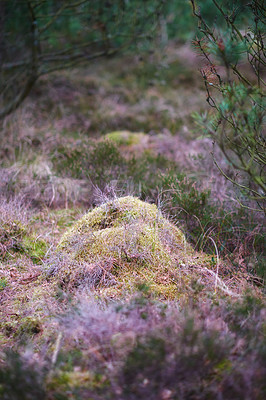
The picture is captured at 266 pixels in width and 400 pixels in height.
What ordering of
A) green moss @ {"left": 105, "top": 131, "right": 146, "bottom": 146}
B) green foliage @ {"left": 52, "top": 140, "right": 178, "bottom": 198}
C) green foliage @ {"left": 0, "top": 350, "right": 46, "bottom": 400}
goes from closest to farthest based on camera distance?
green foliage @ {"left": 0, "top": 350, "right": 46, "bottom": 400}
green foliage @ {"left": 52, "top": 140, "right": 178, "bottom": 198}
green moss @ {"left": 105, "top": 131, "right": 146, "bottom": 146}

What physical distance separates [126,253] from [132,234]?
183 millimetres

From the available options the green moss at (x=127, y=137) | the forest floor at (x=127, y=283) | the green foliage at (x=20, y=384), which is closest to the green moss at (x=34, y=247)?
the forest floor at (x=127, y=283)

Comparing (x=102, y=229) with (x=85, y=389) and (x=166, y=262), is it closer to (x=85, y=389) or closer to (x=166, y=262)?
(x=166, y=262)

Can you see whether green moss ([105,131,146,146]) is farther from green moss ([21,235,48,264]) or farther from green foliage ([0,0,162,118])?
green moss ([21,235,48,264])

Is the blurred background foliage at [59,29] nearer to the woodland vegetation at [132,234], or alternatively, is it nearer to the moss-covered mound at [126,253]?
the woodland vegetation at [132,234]

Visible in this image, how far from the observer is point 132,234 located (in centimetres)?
314

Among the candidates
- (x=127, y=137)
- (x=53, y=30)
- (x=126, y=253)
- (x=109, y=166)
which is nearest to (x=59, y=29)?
(x=53, y=30)

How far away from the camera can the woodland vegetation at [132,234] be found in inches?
73.0

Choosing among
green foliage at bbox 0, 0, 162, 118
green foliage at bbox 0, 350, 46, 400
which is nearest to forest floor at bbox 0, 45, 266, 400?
green foliage at bbox 0, 350, 46, 400

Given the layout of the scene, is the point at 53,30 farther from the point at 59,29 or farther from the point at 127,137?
the point at 127,137

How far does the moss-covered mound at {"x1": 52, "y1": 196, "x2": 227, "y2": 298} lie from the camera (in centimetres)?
294

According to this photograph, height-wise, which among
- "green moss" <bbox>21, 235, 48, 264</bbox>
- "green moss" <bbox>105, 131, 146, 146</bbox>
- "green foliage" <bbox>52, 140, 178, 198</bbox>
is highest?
"green moss" <bbox>105, 131, 146, 146</bbox>

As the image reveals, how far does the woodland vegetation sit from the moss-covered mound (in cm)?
1

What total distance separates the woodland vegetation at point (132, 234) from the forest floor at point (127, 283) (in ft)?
0.04
